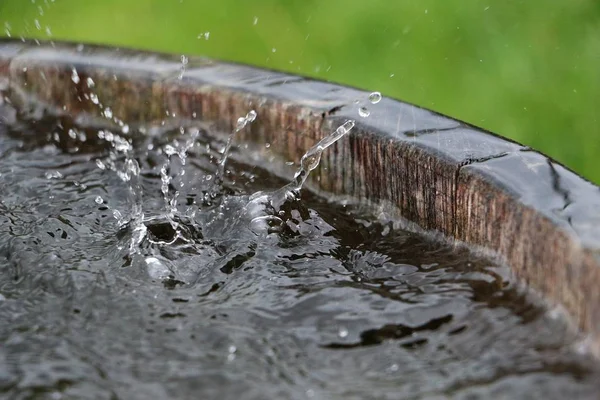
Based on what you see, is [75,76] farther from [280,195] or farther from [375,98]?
[375,98]

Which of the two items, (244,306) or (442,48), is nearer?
(244,306)

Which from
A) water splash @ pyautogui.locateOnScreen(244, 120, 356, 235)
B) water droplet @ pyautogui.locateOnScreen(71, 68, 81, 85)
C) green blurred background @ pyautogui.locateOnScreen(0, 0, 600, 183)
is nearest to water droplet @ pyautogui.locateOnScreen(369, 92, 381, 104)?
water splash @ pyautogui.locateOnScreen(244, 120, 356, 235)

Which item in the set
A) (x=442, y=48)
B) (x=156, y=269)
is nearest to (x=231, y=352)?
(x=156, y=269)

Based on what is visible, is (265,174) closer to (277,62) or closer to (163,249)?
(163,249)

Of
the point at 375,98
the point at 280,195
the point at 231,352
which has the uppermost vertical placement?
the point at 375,98

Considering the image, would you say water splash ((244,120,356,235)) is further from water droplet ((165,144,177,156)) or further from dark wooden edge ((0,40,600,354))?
water droplet ((165,144,177,156))

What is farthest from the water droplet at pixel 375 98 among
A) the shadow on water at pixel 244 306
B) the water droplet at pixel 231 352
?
the water droplet at pixel 231 352

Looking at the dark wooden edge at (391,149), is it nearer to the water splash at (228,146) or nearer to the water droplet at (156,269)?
the water splash at (228,146)
